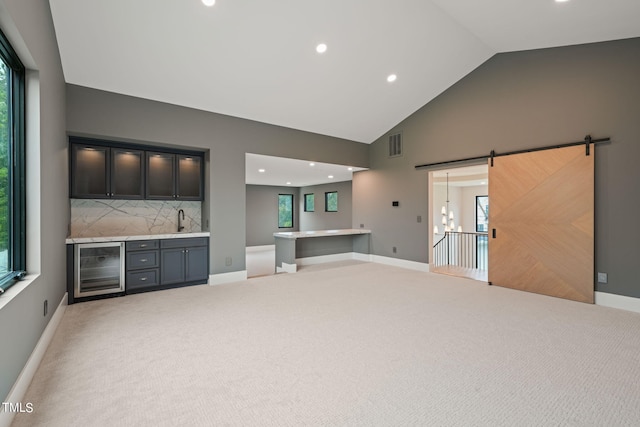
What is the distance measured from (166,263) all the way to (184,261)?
0.89 ft

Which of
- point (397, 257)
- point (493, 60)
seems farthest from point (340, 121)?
point (397, 257)

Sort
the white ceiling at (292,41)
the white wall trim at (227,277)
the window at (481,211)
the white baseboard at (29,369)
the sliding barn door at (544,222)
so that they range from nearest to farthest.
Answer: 1. the white baseboard at (29,369)
2. the white ceiling at (292,41)
3. the sliding barn door at (544,222)
4. the white wall trim at (227,277)
5. the window at (481,211)

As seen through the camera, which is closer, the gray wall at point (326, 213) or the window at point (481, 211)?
the gray wall at point (326, 213)

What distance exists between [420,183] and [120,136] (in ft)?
18.1

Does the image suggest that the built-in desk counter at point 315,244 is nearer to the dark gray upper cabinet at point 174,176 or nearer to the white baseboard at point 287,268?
the white baseboard at point 287,268

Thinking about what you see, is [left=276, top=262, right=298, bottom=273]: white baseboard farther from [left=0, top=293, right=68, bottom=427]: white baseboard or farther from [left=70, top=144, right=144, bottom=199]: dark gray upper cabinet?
[left=0, top=293, right=68, bottom=427]: white baseboard

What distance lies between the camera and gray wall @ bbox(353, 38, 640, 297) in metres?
3.95

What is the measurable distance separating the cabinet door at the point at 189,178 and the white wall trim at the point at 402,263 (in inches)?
172

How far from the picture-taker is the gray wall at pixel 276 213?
10047 mm

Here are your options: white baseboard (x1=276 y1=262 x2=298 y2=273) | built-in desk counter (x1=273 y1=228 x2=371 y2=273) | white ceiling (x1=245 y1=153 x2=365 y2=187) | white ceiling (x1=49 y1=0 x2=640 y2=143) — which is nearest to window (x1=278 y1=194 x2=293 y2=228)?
white ceiling (x1=245 y1=153 x2=365 y2=187)

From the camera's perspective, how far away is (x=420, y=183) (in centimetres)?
641

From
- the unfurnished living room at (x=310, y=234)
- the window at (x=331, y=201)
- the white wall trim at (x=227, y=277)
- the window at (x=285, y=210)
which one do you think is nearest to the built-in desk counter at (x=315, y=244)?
the unfurnished living room at (x=310, y=234)

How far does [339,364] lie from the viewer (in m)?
2.47

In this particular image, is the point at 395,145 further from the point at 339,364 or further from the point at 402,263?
the point at 339,364
